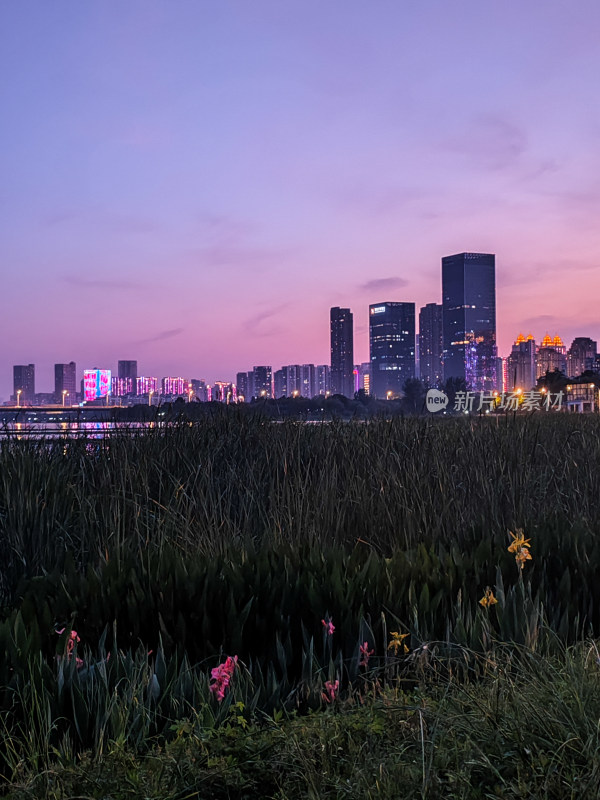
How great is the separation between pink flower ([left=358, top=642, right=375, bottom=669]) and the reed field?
2cm

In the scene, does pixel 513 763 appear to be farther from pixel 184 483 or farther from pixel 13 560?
pixel 184 483

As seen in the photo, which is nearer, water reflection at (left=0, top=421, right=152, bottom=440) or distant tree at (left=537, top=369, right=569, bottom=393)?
water reflection at (left=0, top=421, right=152, bottom=440)

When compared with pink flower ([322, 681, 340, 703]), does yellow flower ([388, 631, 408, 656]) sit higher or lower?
higher

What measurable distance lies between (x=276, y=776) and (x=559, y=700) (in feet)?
3.13

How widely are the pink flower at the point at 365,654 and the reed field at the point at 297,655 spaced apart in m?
0.02

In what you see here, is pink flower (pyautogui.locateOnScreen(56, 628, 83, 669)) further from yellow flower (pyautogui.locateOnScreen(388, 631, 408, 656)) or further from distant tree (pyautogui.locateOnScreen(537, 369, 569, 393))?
distant tree (pyautogui.locateOnScreen(537, 369, 569, 393))

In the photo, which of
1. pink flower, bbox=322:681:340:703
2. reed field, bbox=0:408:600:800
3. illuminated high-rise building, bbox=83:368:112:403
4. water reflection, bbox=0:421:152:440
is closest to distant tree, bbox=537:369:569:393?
illuminated high-rise building, bbox=83:368:112:403

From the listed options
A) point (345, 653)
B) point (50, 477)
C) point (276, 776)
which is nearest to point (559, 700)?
point (276, 776)

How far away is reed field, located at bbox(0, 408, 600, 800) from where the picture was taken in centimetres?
244

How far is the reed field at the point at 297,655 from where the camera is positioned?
96.0 inches

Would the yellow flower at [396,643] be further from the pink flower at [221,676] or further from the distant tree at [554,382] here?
the distant tree at [554,382]

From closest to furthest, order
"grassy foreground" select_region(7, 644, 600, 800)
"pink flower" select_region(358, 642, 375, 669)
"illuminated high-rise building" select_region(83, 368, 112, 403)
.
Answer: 1. "grassy foreground" select_region(7, 644, 600, 800)
2. "pink flower" select_region(358, 642, 375, 669)
3. "illuminated high-rise building" select_region(83, 368, 112, 403)

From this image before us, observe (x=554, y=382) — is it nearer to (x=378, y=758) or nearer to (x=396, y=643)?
(x=396, y=643)

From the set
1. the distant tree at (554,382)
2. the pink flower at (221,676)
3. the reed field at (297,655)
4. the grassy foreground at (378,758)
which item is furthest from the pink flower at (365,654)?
the distant tree at (554,382)
